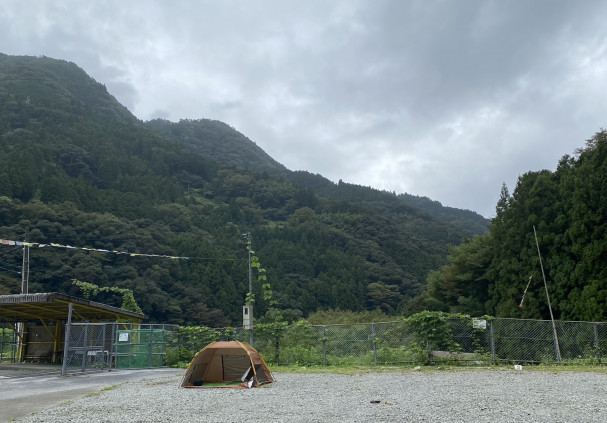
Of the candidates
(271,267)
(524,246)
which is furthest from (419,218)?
(524,246)

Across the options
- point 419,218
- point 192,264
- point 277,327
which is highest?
point 419,218

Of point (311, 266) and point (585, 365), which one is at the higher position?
point (311, 266)

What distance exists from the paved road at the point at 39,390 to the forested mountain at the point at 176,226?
18503 mm

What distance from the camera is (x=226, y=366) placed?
46.0ft

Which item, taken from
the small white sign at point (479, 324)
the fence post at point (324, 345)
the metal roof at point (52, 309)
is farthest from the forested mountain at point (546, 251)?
the metal roof at point (52, 309)

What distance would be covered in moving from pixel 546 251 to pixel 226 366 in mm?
19512

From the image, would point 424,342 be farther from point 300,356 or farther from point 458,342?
point 300,356

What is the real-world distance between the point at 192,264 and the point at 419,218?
2293 inches

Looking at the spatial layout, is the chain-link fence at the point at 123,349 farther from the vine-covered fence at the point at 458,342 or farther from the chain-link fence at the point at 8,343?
the vine-covered fence at the point at 458,342

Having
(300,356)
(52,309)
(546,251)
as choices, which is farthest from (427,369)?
(52,309)

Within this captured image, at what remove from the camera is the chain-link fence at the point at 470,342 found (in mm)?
16766

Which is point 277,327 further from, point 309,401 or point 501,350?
point 309,401

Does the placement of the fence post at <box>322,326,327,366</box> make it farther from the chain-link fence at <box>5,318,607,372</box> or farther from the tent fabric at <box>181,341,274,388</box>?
the tent fabric at <box>181,341,274,388</box>

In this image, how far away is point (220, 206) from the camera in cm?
9725
